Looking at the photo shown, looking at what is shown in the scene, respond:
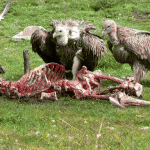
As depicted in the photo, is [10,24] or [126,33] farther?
[10,24]

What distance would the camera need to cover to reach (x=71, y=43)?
5.64m

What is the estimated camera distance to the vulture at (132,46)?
18.6ft

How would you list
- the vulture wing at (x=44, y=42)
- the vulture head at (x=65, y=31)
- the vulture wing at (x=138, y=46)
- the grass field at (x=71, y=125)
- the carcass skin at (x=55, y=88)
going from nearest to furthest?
the grass field at (x=71, y=125) < the carcass skin at (x=55, y=88) < the vulture head at (x=65, y=31) < the vulture wing at (x=138, y=46) < the vulture wing at (x=44, y=42)

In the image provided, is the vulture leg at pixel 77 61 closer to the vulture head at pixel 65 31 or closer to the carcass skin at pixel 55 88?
the vulture head at pixel 65 31

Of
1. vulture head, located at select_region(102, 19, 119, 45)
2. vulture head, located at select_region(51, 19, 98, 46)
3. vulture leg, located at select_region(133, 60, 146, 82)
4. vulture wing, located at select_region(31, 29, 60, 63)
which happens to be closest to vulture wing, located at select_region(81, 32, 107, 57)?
vulture head, located at select_region(51, 19, 98, 46)

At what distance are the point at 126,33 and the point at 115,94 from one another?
1.89 metres

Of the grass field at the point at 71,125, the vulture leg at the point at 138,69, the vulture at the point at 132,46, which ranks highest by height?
the vulture at the point at 132,46

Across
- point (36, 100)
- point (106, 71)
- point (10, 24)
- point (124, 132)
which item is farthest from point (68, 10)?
point (124, 132)

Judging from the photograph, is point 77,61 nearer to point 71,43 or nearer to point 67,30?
point 71,43

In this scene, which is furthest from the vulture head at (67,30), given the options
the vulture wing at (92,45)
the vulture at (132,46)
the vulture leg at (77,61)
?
the vulture at (132,46)

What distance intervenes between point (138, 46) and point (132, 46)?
0.41ft

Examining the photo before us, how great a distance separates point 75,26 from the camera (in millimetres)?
5621

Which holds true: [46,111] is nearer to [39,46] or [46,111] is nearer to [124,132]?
[124,132]

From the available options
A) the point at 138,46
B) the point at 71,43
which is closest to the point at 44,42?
the point at 71,43
